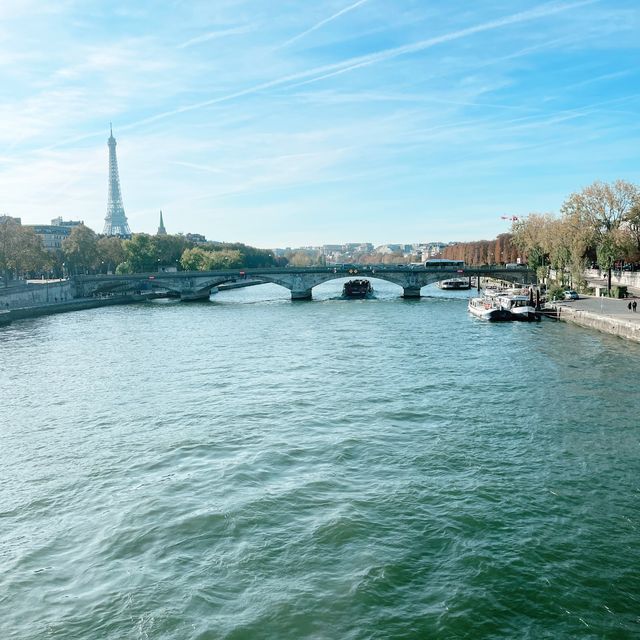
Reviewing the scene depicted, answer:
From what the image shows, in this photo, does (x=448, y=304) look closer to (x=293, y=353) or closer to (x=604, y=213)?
(x=604, y=213)

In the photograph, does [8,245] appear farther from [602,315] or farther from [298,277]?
[602,315]

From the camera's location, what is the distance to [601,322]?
48.3 metres

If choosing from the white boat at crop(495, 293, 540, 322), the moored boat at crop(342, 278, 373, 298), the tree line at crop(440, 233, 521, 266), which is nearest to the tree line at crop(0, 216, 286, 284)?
the moored boat at crop(342, 278, 373, 298)

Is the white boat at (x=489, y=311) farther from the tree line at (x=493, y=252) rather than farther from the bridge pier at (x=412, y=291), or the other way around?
the tree line at (x=493, y=252)

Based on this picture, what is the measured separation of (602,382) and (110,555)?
82.8ft

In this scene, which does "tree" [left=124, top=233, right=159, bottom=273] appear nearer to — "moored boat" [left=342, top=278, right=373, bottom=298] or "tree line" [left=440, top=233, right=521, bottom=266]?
"moored boat" [left=342, top=278, right=373, bottom=298]

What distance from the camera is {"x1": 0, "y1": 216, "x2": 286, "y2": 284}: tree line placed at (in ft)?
268

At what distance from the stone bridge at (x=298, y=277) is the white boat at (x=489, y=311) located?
24.7 m

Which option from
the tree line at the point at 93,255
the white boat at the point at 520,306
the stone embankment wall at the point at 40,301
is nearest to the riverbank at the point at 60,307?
the stone embankment wall at the point at 40,301

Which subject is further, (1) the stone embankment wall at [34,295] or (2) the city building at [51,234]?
(2) the city building at [51,234]

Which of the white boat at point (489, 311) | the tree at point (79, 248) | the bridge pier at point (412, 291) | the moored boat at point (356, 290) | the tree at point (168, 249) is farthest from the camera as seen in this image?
the tree at point (168, 249)

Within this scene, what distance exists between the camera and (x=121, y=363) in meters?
40.7

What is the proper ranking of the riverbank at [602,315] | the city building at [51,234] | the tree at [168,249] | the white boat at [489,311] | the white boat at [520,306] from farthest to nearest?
the city building at [51,234], the tree at [168,249], the white boat at [489,311], the white boat at [520,306], the riverbank at [602,315]

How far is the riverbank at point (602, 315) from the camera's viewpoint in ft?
145
